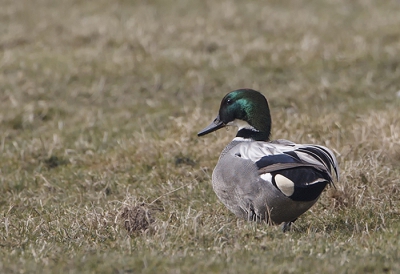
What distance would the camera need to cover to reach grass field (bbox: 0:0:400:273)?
157 inches

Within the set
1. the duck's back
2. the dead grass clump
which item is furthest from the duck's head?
the dead grass clump

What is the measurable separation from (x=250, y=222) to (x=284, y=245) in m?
0.55

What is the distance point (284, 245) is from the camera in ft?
12.9

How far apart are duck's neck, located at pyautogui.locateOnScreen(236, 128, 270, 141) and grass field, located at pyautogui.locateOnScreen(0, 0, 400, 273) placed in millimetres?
549

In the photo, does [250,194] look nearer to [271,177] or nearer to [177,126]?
[271,177]

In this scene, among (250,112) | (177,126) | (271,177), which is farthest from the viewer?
(177,126)

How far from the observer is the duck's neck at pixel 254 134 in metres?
5.09

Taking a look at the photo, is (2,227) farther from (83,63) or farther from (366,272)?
(83,63)

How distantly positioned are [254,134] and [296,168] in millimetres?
887

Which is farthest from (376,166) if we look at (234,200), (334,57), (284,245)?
(334,57)

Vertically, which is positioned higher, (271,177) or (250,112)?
(250,112)

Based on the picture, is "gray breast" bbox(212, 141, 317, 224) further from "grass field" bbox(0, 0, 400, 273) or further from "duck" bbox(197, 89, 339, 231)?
"grass field" bbox(0, 0, 400, 273)

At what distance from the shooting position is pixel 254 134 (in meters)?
5.09

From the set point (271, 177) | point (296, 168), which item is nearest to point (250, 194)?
point (271, 177)
